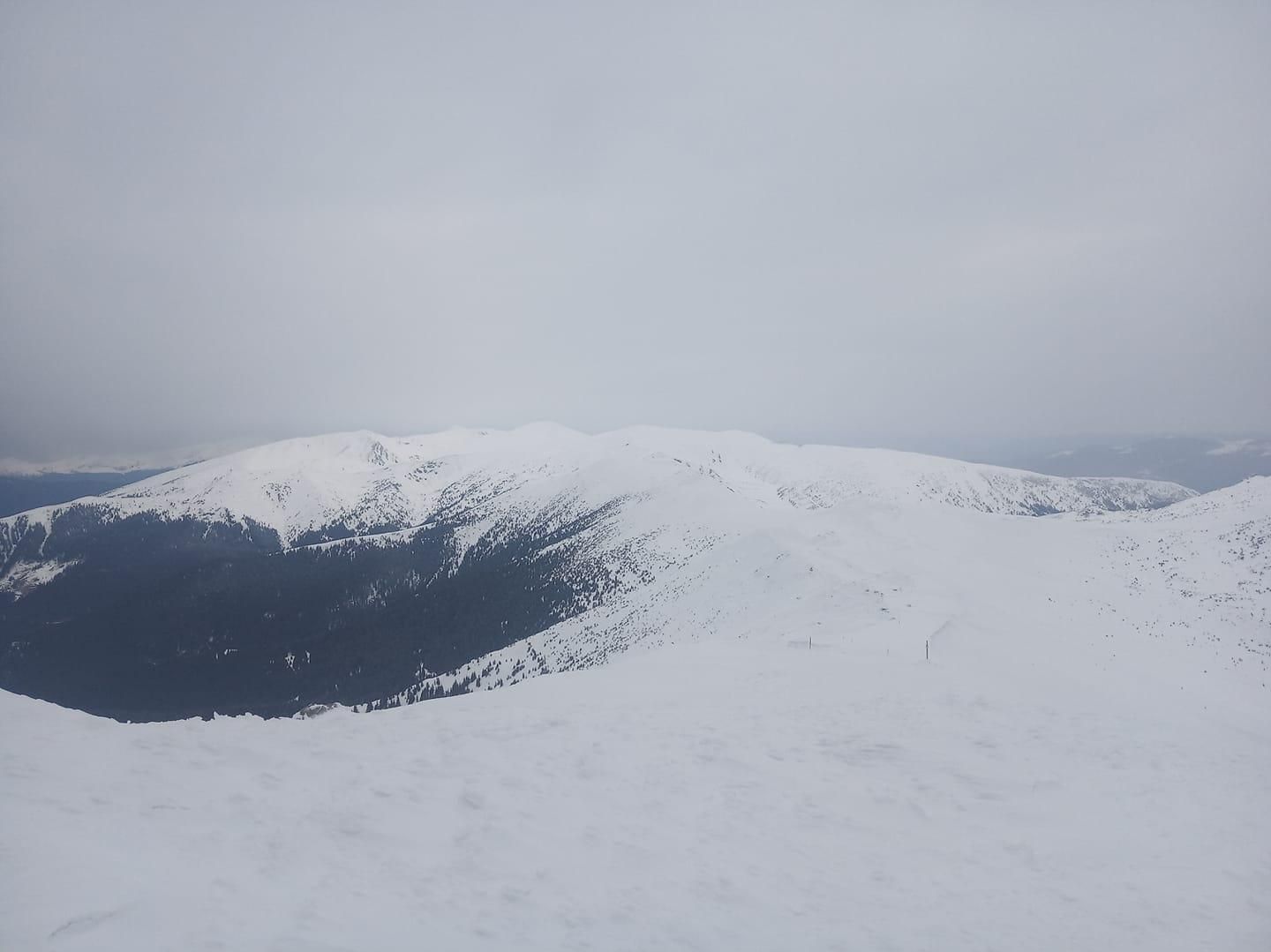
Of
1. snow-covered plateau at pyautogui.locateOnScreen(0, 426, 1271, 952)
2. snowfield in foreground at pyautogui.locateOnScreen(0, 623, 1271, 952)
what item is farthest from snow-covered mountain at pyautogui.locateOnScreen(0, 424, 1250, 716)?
snowfield in foreground at pyautogui.locateOnScreen(0, 623, 1271, 952)

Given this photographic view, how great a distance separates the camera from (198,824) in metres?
8.30

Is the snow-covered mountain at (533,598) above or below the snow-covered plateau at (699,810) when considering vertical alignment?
below

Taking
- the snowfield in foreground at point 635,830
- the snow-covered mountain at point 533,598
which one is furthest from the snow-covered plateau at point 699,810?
the snow-covered mountain at point 533,598

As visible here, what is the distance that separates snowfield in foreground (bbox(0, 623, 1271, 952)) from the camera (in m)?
6.92

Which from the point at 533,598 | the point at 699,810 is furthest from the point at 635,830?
the point at 533,598

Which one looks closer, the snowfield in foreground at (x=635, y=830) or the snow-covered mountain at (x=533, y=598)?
the snowfield in foreground at (x=635, y=830)

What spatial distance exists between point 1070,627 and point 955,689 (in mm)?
22049

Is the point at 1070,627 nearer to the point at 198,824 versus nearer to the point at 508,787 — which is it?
the point at 508,787

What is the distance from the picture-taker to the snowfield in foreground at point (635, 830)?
692 centimetres

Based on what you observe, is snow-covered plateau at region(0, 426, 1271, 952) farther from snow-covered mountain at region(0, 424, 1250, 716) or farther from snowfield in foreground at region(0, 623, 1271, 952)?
snow-covered mountain at region(0, 424, 1250, 716)

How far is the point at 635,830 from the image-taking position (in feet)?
32.0

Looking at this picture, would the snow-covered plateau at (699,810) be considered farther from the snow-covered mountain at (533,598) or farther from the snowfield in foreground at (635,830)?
the snow-covered mountain at (533,598)

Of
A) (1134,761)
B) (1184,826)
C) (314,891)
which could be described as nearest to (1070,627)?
(1134,761)

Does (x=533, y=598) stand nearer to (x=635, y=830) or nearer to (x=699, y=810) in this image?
(x=699, y=810)
